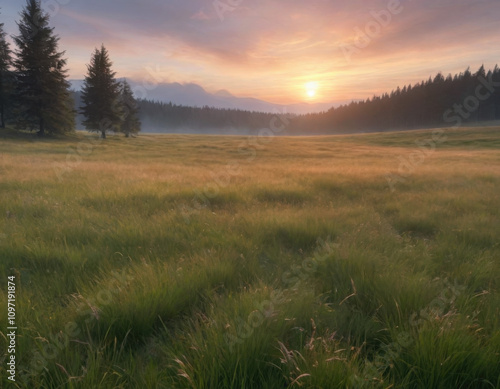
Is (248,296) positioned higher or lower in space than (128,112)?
lower

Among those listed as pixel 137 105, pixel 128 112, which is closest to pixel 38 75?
pixel 128 112

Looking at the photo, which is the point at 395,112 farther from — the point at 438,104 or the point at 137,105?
the point at 137,105

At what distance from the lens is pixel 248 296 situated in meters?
2.20

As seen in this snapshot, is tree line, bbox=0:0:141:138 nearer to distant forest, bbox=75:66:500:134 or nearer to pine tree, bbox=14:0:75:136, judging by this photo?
pine tree, bbox=14:0:75:136

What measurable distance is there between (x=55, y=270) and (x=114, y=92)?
47494mm

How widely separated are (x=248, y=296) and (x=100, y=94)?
48.5 m

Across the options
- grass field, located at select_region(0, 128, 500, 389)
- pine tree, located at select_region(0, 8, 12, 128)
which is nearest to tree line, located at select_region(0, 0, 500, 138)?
pine tree, located at select_region(0, 8, 12, 128)

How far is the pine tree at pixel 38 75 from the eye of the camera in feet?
111

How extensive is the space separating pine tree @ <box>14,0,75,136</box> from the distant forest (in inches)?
2806

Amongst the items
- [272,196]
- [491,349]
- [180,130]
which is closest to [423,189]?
[272,196]

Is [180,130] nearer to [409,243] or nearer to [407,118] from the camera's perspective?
[407,118]

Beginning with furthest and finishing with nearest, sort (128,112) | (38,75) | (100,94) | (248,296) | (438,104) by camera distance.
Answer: (438,104)
(128,112)
(100,94)
(38,75)
(248,296)

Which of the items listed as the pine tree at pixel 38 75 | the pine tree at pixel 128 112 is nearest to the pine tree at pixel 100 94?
the pine tree at pixel 38 75

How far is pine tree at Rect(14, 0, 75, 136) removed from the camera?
3384 cm
